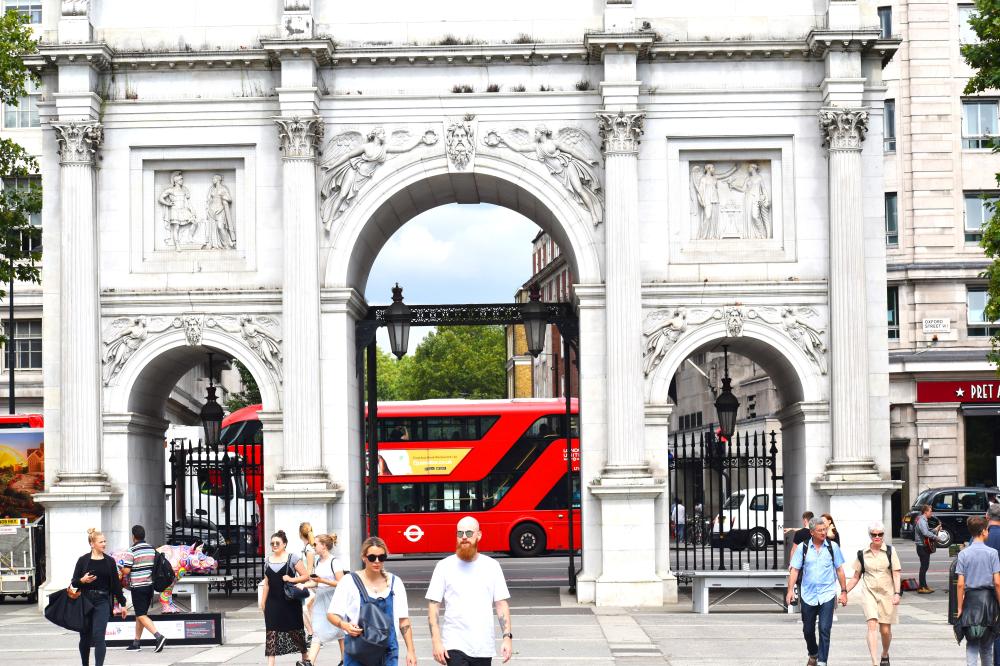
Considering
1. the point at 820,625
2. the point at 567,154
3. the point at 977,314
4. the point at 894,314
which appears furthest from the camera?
the point at 894,314

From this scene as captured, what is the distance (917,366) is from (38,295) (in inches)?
1277

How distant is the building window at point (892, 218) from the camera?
2356 inches

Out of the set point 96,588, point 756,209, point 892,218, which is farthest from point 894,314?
point 96,588

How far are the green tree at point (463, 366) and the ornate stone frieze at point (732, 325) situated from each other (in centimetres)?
9639

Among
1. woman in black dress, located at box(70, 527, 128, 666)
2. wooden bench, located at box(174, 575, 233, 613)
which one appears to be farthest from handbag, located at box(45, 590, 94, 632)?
wooden bench, located at box(174, 575, 233, 613)

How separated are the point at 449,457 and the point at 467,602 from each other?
34.8 m

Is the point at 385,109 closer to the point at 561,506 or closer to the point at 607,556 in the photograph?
the point at 607,556

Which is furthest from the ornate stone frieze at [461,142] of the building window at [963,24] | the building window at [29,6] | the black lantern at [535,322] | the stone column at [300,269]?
the building window at [29,6]

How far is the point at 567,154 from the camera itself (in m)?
32.2

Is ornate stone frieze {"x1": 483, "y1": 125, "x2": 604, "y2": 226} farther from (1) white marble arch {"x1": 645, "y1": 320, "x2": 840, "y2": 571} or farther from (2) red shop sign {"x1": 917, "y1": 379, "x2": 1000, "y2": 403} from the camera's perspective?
(2) red shop sign {"x1": 917, "y1": 379, "x2": 1000, "y2": 403}

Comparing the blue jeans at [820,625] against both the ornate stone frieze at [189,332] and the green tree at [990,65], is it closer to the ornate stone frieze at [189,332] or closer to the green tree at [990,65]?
the green tree at [990,65]

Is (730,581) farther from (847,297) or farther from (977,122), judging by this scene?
(977,122)

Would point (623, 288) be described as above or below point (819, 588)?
above

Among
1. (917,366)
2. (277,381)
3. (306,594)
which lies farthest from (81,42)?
(917,366)
